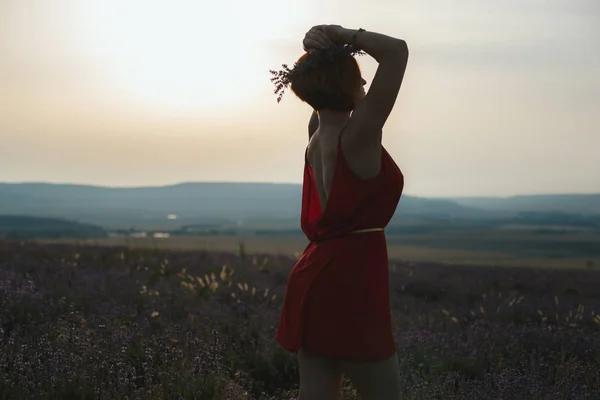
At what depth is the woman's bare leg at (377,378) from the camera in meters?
2.89

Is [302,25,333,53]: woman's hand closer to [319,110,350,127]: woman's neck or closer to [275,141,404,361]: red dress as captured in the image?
[319,110,350,127]: woman's neck

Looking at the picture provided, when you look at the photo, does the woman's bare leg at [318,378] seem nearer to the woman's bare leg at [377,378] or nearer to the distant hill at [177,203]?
the woman's bare leg at [377,378]

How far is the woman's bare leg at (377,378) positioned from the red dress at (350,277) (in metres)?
0.04

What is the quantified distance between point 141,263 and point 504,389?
8.18m

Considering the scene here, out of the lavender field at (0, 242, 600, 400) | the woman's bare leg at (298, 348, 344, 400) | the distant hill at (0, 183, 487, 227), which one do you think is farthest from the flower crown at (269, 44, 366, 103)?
the distant hill at (0, 183, 487, 227)

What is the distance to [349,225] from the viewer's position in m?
2.92

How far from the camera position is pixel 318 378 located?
118 inches

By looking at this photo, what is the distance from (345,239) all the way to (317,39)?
0.84 m

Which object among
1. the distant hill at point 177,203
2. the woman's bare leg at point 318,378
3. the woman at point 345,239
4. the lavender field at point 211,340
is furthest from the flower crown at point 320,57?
the distant hill at point 177,203

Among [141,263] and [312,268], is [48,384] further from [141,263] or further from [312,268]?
[141,263]

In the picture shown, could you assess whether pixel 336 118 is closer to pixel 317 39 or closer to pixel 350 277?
pixel 317 39

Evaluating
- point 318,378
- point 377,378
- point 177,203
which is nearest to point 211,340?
point 318,378

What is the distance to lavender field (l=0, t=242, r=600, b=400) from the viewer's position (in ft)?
14.7

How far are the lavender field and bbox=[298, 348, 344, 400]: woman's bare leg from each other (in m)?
1.50
